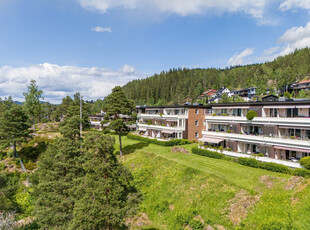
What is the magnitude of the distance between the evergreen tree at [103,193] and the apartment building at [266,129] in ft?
75.9

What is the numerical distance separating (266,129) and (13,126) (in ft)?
176

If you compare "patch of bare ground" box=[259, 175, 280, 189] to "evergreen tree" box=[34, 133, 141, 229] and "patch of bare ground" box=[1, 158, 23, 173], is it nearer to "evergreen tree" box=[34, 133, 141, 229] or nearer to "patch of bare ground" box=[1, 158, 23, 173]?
"evergreen tree" box=[34, 133, 141, 229]

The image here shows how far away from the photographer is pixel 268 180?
75.6ft

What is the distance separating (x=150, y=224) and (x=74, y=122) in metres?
15.6

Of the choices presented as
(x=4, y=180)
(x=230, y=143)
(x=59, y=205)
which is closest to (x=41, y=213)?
(x=59, y=205)

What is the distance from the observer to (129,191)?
14992 mm

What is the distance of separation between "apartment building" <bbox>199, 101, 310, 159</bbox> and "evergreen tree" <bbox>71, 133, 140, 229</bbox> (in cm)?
2314

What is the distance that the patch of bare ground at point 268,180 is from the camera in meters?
22.2

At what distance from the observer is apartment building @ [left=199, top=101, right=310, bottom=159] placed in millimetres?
25844

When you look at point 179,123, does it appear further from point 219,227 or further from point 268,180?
point 219,227

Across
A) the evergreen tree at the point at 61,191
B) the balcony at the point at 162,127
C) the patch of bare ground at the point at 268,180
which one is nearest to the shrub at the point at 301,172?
the patch of bare ground at the point at 268,180

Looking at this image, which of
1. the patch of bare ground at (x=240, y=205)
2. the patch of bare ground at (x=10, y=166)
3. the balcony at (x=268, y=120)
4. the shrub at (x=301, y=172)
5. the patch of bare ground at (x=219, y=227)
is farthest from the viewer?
the patch of bare ground at (x=10, y=166)

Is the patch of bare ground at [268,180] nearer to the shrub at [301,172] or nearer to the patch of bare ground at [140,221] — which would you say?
the shrub at [301,172]

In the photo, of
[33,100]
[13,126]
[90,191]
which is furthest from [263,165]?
[33,100]
